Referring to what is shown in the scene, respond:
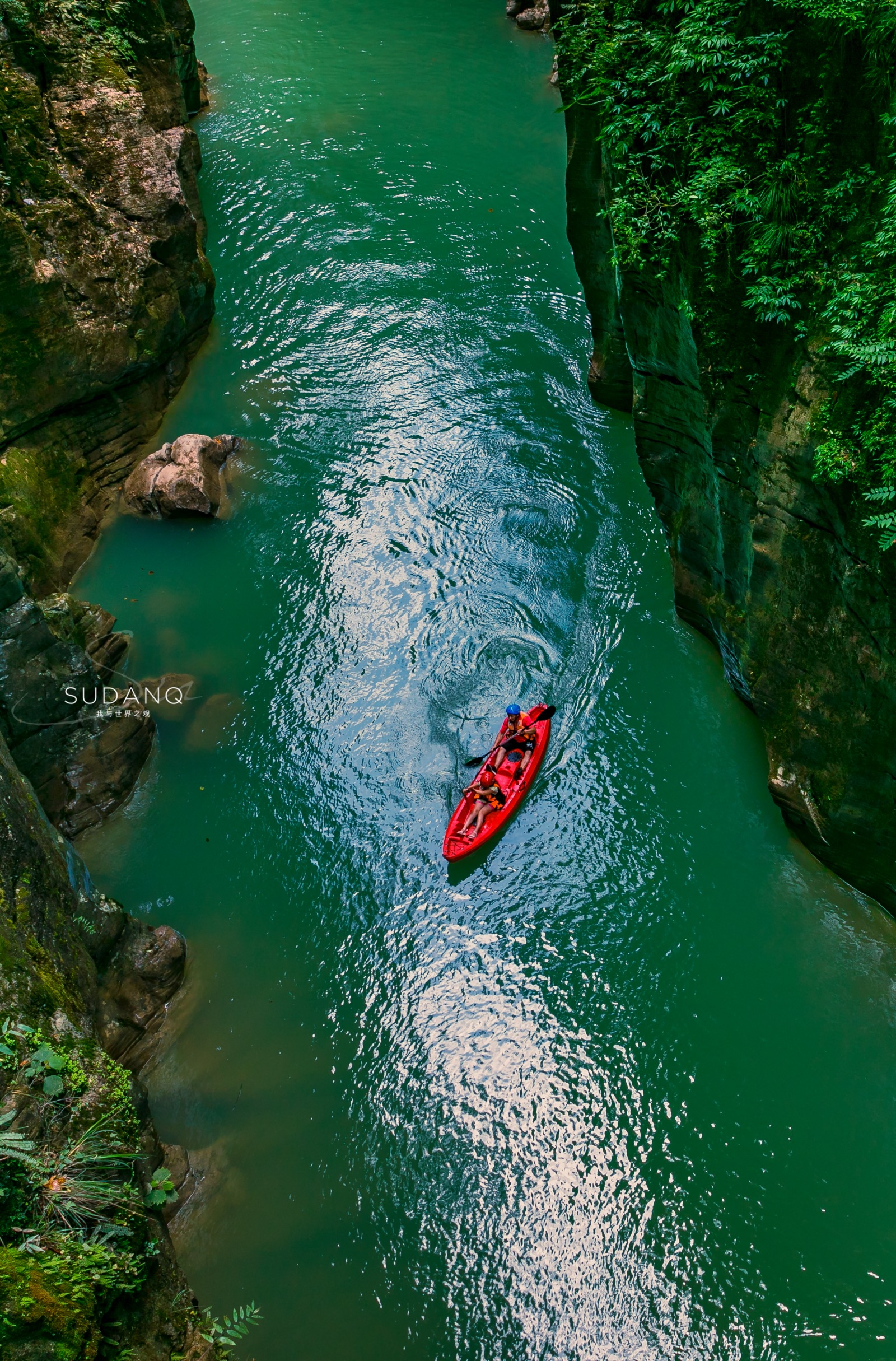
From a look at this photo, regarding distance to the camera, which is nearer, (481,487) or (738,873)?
(738,873)

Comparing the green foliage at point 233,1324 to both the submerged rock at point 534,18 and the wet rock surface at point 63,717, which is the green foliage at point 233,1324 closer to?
the wet rock surface at point 63,717

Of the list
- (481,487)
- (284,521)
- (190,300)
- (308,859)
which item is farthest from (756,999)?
Answer: (190,300)

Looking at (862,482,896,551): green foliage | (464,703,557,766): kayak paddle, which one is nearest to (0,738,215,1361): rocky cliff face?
(464,703,557,766): kayak paddle

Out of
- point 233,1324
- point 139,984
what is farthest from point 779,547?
point 233,1324

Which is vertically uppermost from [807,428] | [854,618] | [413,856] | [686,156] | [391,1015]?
[686,156]

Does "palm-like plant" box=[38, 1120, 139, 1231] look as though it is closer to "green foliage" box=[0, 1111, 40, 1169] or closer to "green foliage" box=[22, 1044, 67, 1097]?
"green foliage" box=[0, 1111, 40, 1169]

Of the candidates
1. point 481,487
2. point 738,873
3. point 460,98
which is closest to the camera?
point 738,873

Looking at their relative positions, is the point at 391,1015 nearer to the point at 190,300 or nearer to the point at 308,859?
the point at 308,859
